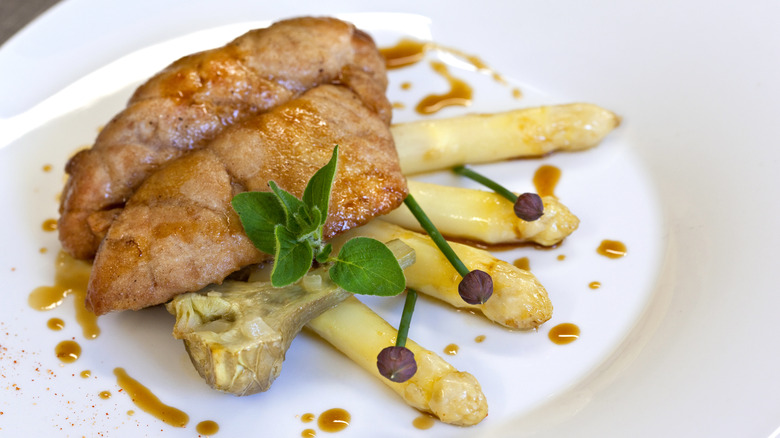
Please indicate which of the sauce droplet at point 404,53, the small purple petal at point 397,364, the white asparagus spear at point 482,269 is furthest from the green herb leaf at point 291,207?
the sauce droplet at point 404,53

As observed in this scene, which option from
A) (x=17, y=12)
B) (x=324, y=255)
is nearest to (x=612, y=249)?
(x=324, y=255)

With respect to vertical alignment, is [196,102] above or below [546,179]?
above

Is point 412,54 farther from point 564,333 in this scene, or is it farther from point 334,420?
point 334,420

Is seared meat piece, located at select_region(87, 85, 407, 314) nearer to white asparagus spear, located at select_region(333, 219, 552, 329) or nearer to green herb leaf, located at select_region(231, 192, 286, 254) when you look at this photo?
green herb leaf, located at select_region(231, 192, 286, 254)

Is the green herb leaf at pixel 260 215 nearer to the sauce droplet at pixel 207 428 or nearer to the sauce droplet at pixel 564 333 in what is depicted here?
the sauce droplet at pixel 207 428

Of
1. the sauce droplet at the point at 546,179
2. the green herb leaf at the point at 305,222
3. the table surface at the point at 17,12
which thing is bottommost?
the sauce droplet at the point at 546,179

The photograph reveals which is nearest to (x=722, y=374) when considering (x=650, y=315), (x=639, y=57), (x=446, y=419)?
(x=650, y=315)

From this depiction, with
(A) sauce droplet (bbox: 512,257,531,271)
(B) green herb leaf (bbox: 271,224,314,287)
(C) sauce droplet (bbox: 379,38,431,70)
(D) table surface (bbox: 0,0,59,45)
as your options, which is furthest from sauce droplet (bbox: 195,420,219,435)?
(D) table surface (bbox: 0,0,59,45)
